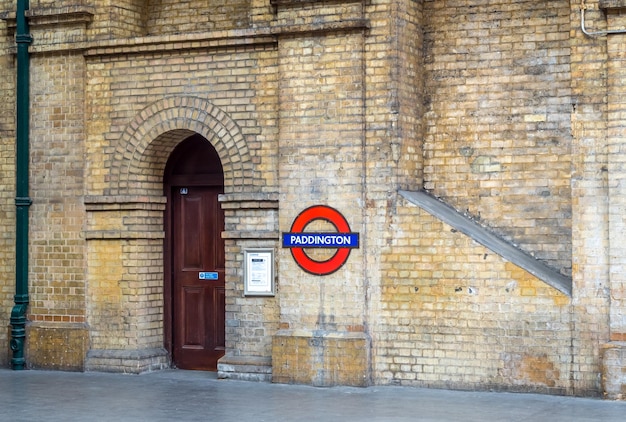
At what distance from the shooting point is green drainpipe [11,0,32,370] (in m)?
15.7

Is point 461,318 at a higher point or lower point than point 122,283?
lower

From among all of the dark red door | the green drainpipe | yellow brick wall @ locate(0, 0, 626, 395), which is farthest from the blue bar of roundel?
the green drainpipe

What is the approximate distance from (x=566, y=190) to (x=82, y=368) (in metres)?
6.67

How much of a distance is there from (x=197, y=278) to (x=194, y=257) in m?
0.28

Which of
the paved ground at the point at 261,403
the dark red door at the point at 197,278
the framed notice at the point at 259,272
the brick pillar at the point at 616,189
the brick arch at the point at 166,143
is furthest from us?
the dark red door at the point at 197,278

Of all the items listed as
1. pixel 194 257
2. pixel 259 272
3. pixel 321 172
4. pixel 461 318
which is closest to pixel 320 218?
pixel 321 172

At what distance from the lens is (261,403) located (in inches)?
499

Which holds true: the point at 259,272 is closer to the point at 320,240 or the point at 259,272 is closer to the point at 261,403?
the point at 320,240

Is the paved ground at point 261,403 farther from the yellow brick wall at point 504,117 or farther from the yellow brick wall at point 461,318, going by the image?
the yellow brick wall at point 504,117

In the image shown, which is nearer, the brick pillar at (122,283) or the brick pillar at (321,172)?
the brick pillar at (321,172)

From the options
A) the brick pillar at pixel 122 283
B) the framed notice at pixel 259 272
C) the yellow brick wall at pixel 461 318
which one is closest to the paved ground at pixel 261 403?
the yellow brick wall at pixel 461 318

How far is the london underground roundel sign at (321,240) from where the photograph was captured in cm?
1380

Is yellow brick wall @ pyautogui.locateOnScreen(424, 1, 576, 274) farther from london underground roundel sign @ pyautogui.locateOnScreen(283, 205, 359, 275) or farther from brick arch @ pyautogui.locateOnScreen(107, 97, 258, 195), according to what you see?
brick arch @ pyautogui.locateOnScreen(107, 97, 258, 195)

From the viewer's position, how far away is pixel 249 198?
568 inches
